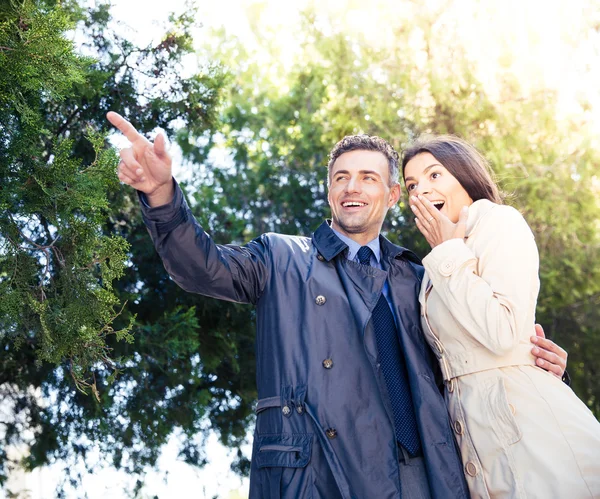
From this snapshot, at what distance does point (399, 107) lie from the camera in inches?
298

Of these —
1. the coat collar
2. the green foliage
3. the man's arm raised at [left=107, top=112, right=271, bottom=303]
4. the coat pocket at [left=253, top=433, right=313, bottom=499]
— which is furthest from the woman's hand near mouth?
the green foliage

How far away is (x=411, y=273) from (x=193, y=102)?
2.21 meters

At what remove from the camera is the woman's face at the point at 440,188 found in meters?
3.33

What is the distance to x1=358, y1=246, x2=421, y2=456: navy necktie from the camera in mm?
2914

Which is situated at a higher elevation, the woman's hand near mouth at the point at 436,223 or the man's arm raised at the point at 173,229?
the woman's hand near mouth at the point at 436,223

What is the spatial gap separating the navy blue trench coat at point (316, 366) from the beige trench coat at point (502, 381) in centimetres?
13

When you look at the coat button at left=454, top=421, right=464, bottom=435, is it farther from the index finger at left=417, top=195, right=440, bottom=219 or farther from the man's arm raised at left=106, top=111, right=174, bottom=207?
the man's arm raised at left=106, top=111, right=174, bottom=207

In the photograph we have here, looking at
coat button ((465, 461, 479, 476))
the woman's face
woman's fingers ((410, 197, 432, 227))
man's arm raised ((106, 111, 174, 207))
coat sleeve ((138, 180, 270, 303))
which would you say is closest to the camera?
man's arm raised ((106, 111, 174, 207))

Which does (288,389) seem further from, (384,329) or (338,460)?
(384,329)

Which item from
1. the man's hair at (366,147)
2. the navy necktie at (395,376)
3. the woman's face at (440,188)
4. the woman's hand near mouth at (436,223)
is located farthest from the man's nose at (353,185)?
the navy necktie at (395,376)

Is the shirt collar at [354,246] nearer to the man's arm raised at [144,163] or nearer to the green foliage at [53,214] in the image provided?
the green foliage at [53,214]

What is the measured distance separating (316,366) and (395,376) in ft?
1.16

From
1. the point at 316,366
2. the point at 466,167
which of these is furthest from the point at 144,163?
the point at 466,167

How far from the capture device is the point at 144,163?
8.23 feet
